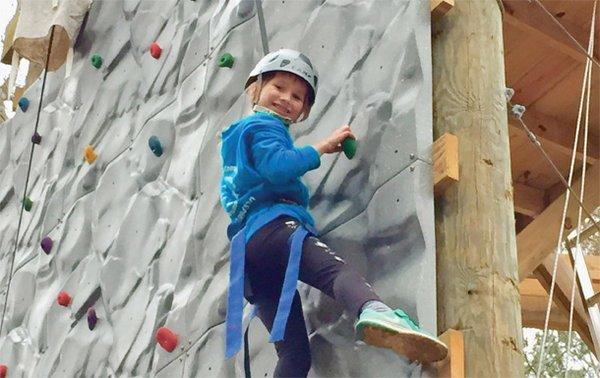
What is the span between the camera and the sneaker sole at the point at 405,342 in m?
2.74

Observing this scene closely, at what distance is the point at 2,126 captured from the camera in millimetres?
6984

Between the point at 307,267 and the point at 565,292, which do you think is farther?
the point at 565,292

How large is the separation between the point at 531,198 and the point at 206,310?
2253 millimetres

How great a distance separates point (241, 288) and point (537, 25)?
2.00m

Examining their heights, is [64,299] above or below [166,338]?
above

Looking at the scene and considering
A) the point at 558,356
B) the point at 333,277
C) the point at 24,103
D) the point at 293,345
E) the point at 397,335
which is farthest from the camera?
the point at 558,356

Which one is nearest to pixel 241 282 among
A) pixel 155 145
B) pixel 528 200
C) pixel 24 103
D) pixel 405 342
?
pixel 405 342

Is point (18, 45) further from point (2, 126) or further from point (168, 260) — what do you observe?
point (168, 260)

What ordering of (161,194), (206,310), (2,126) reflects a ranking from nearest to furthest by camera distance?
1. (206,310)
2. (161,194)
3. (2,126)

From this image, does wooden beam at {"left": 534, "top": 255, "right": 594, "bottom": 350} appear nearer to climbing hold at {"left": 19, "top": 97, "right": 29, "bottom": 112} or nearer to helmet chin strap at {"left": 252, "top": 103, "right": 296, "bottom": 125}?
helmet chin strap at {"left": 252, "top": 103, "right": 296, "bottom": 125}

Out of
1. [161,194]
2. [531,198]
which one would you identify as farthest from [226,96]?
[531,198]

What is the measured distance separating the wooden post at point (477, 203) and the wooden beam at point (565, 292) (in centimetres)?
223

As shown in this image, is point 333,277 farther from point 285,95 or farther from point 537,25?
point 537,25

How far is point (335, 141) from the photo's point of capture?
130 inches
